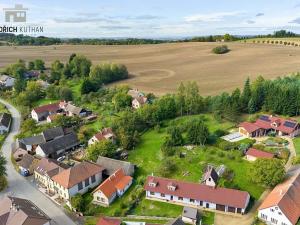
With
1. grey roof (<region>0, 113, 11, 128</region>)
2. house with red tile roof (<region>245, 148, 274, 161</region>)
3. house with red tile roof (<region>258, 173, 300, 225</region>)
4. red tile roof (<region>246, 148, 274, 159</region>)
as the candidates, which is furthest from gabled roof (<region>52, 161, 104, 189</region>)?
grey roof (<region>0, 113, 11, 128</region>)

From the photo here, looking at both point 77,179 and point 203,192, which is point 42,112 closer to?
point 77,179

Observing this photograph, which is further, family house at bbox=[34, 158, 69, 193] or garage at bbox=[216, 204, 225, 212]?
family house at bbox=[34, 158, 69, 193]

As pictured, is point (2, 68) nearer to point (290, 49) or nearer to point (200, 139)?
point (200, 139)

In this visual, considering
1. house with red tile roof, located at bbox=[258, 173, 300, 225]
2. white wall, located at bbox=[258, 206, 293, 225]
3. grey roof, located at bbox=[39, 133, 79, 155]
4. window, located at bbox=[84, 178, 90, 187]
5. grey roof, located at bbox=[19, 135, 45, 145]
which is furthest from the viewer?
grey roof, located at bbox=[19, 135, 45, 145]

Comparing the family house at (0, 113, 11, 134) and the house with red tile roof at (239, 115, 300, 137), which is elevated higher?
the house with red tile roof at (239, 115, 300, 137)

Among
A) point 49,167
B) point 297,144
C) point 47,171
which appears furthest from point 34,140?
point 297,144

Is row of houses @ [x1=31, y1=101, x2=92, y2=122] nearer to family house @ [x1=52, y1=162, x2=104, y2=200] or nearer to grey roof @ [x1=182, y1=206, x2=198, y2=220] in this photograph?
family house @ [x1=52, y1=162, x2=104, y2=200]

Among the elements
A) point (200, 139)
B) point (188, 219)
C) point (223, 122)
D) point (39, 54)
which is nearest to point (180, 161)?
point (200, 139)
